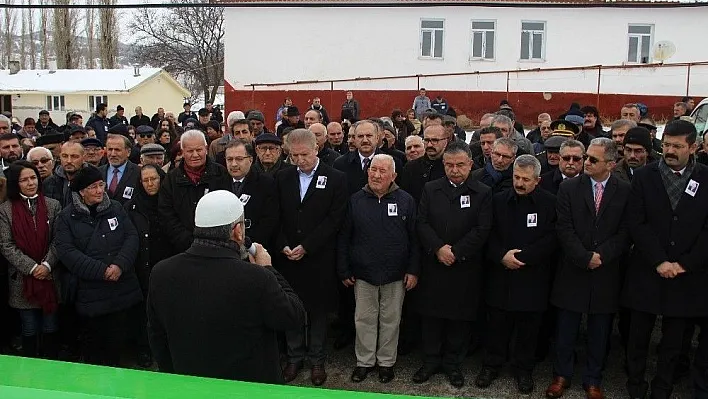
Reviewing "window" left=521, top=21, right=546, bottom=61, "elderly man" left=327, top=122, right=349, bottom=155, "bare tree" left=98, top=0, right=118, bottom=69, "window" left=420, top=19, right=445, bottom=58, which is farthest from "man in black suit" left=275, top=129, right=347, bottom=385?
"bare tree" left=98, top=0, right=118, bottom=69

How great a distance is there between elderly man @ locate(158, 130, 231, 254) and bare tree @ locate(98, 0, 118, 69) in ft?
139

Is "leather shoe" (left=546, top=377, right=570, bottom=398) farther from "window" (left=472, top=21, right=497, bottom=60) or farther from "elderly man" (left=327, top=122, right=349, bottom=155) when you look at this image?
"window" (left=472, top=21, right=497, bottom=60)

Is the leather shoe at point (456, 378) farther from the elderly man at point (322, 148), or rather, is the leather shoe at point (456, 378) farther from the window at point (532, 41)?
the window at point (532, 41)

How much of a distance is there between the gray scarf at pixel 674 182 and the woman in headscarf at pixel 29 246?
15.6ft

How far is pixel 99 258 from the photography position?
205 inches

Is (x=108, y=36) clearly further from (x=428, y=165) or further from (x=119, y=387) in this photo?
(x=119, y=387)

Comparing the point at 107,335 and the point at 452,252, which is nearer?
the point at 452,252

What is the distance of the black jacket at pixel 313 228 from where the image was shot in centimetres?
550

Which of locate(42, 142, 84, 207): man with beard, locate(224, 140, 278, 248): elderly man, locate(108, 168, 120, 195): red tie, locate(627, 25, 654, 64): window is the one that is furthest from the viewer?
locate(627, 25, 654, 64): window

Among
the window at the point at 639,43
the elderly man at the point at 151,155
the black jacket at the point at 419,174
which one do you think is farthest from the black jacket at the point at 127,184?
the window at the point at 639,43

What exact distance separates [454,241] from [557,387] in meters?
1.37

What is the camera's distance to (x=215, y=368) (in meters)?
2.98

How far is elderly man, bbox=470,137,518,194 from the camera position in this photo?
5.67 metres

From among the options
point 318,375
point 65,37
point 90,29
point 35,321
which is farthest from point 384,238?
point 65,37
